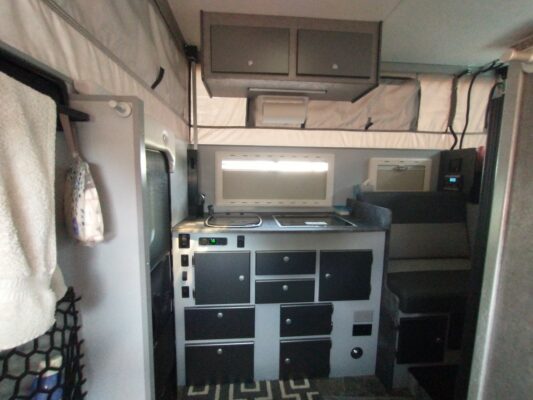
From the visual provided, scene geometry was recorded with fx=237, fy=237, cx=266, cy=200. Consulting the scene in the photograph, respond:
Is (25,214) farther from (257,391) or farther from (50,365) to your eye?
(257,391)

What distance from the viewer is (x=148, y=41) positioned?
3.94 feet

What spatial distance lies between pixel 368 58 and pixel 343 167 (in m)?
0.90

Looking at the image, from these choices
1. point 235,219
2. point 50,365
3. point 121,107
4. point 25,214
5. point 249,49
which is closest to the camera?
point 25,214

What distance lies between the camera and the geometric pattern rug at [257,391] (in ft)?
4.88

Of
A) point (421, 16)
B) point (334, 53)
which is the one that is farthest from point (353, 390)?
point (421, 16)

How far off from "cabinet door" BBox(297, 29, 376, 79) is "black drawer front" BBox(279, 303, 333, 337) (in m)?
1.49

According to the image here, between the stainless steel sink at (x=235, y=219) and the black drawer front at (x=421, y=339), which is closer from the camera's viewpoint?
the black drawer front at (x=421, y=339)

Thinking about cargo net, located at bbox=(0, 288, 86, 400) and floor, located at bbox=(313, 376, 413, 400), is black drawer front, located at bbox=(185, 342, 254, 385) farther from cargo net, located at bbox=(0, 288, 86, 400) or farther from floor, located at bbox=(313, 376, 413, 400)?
cargo net, located at bbox=(0, 288, 86, 400)

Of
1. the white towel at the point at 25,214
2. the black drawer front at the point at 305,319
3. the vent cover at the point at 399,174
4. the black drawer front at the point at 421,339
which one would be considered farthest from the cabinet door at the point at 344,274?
the white towel at the point at 25,214

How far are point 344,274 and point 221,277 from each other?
0.80 meters

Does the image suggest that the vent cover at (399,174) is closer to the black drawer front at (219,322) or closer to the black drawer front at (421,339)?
the black drawer front at (421,339)

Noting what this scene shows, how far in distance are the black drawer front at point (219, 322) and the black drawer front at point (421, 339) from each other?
0.96 metres

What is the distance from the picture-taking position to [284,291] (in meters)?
1.51

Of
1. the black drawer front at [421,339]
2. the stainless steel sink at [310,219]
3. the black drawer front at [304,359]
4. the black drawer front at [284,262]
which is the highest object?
the stainless steel sink at [310,219]
